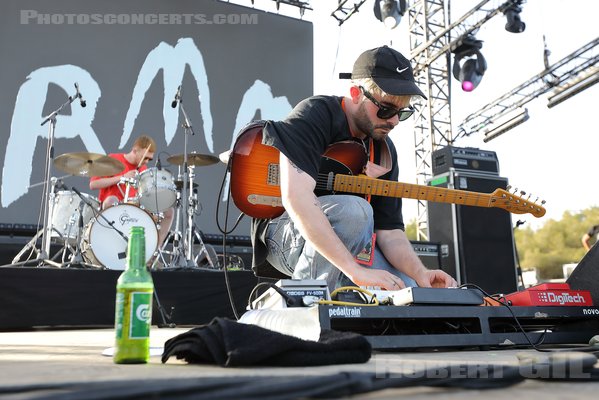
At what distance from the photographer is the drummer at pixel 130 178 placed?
464 cm

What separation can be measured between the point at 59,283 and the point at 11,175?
10.4 ft

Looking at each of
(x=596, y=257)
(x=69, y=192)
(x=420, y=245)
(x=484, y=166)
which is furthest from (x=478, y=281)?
(x=69, y=192)

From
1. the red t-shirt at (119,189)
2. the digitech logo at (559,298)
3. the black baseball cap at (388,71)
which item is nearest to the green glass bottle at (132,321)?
the digitech logo at (559,298)

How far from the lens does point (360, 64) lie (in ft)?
5.62

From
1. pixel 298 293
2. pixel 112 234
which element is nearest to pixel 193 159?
pixel 112 234

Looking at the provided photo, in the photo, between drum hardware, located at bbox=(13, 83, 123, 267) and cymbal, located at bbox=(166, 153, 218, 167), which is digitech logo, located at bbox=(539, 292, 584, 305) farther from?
cymbal, located at bbox=(166, 153, 218, 167)

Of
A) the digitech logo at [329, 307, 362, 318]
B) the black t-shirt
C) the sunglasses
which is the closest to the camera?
the digitech logo at [329, 307, 362, 318]

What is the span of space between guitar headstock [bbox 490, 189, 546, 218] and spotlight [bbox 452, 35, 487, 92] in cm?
525

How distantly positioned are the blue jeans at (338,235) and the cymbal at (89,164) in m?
2.92

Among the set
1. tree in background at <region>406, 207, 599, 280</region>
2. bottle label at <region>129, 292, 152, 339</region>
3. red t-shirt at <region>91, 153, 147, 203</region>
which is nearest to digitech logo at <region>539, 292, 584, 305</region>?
bottle label at <region>129, 292, 152, 339</region>

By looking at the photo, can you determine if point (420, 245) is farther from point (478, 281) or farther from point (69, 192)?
point (69, 192)

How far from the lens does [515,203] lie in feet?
7.57

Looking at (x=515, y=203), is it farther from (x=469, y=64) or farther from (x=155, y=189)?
(x=469, y=64)

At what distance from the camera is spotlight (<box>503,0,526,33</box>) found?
21.8 feet
